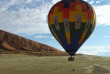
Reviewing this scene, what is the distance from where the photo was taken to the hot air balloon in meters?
28.0

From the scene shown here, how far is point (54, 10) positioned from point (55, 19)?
1864mm

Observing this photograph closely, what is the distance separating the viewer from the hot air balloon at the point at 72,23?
28.0 meters

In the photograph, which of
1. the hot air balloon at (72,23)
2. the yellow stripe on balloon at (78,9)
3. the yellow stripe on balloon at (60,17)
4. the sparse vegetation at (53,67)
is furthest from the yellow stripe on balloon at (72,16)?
the sparse vegetation at (53,67)

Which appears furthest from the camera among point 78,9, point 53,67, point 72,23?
point 53,67

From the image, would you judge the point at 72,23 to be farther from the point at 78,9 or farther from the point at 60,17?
the point at 78,9

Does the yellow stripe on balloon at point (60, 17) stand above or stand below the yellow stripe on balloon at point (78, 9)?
below

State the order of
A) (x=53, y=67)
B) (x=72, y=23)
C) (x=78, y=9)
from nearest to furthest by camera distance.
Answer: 1. (x=72, y=23)
2. (x=78, y=9)
3. (x=53, y=67)

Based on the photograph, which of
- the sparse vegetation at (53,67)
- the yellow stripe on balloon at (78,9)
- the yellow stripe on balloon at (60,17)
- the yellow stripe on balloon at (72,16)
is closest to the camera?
the yellow stripe on balloon at (72,16)

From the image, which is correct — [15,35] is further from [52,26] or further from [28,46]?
[52,26]

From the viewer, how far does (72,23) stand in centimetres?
2789

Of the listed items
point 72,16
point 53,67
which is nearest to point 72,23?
point 72,16

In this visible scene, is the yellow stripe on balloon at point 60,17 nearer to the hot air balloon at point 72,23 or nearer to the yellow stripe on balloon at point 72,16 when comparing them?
the hot air balloon at point 72,23

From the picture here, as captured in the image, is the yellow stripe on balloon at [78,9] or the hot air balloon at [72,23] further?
the yellow stripe on balloon at [78,9]

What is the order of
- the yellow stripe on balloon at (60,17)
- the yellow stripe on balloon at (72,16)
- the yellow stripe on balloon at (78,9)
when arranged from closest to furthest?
1. the yellow stripe on balloon at (72,16)
2. the yellow stripe on balloon at (78,9)
3. the yellow stripe on balloon at (60,17)
